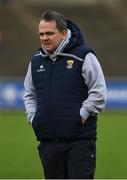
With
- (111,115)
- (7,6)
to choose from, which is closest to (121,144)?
(111,115)

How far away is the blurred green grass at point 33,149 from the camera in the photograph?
11648 millimetres

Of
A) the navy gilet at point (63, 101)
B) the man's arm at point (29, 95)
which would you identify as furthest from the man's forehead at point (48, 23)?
the man's arm at point (29, 95)

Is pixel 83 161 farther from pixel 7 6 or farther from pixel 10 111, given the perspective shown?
pixel 7 6

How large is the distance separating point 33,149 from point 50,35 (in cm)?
836

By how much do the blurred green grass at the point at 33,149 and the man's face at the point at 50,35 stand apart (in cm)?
460

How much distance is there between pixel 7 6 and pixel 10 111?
15081 mm

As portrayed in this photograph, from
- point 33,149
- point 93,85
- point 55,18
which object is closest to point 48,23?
point 55,18

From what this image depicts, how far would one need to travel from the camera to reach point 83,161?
6.68 metres

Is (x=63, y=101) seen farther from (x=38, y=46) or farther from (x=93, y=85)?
(x=38, y=46)

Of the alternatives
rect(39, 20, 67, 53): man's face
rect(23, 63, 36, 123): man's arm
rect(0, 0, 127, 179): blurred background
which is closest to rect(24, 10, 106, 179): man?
rect(39, 20, 67, 53): man's face

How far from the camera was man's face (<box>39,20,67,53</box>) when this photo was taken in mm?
6719

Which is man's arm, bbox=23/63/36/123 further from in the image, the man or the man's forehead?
the man's forehead

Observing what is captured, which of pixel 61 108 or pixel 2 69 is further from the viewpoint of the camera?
pixel 2 69

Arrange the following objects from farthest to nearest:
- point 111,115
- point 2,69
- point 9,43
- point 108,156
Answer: point 9,43 < point 2,69 < point 111,115 < point 108,156
